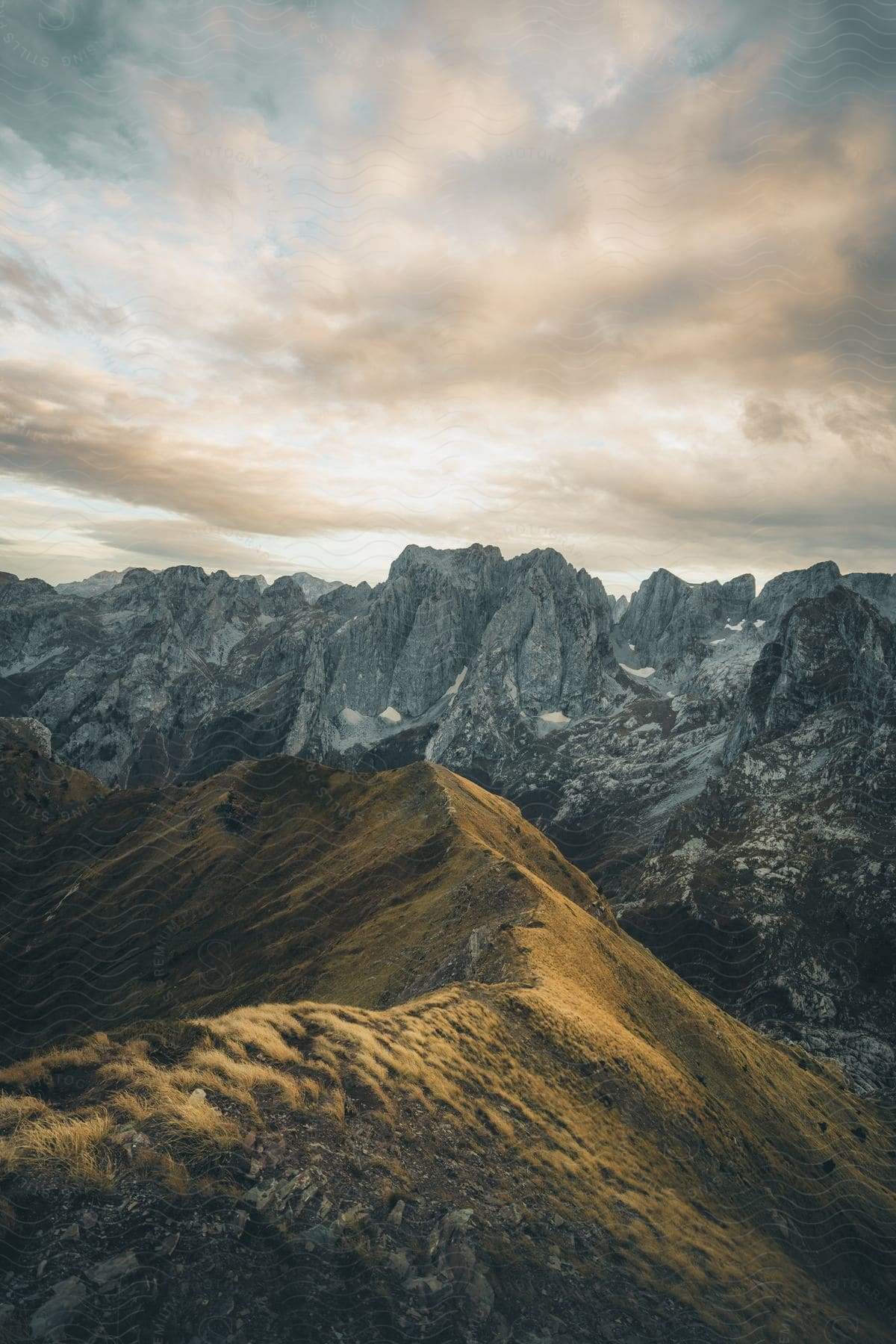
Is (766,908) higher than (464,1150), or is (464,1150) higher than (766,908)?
(464,1150)

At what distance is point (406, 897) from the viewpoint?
67750mm

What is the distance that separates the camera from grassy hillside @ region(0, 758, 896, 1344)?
1151 cm

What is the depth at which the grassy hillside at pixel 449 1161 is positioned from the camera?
11.5 m

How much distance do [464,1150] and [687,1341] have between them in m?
8.07

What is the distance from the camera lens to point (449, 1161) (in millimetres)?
18875

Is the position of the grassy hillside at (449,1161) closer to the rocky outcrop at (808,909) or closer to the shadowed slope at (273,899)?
the shadowed slope at (273,899)

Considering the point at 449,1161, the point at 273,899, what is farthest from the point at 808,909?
the point at 449,1161

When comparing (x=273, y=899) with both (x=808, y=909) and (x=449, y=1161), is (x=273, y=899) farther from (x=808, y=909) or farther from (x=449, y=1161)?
(x=808, y=909)

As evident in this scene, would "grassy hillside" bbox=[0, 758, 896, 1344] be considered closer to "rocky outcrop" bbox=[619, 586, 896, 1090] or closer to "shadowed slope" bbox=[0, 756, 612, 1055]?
"shadowed slope" bbox=[0, 756, 612, 1055]

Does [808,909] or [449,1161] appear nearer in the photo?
[449,1161]

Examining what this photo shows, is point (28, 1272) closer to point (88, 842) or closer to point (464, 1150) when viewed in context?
point (464, 1150)

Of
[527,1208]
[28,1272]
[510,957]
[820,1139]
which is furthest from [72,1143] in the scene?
[820,1139]

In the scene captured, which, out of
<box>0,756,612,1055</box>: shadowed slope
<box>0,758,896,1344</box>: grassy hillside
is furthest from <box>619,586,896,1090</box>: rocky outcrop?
<box>0,756,612,1055</box>: shadowed slope

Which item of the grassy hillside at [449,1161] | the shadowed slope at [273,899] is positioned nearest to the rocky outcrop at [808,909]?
the grassy hillside at [449,1161]
